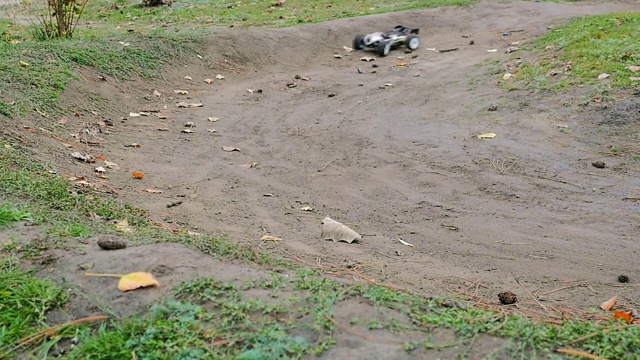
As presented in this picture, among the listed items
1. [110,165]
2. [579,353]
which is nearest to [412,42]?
[110,165]

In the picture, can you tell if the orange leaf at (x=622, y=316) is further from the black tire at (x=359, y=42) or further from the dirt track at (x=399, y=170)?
the black tire at (x=359, y=42)

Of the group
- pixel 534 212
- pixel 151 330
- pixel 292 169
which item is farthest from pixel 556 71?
pixel 151 330

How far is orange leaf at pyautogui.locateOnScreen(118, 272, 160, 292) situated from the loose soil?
0.14m

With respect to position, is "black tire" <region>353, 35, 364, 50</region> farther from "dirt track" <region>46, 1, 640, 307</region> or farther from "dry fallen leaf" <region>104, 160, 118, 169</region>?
"dry fallen leaf" <region>104, 160, 118, 169</region>

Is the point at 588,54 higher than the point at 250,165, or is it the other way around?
the point at 588,54

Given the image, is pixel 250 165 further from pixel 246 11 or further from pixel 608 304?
pixel 246 11

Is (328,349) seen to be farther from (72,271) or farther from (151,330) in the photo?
(72,271)

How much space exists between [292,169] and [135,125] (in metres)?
2.21

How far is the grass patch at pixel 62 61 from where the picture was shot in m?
6.71

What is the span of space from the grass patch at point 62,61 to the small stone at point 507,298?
483cm

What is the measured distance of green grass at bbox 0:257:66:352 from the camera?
2844mm

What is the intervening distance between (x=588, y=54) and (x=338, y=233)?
5.10 metres

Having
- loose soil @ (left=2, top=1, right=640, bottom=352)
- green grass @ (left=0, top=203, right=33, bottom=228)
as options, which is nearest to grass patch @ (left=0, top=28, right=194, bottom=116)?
loose soil @ (left=2, top=1, right=640, bottom=352)

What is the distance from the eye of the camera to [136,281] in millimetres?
3061
